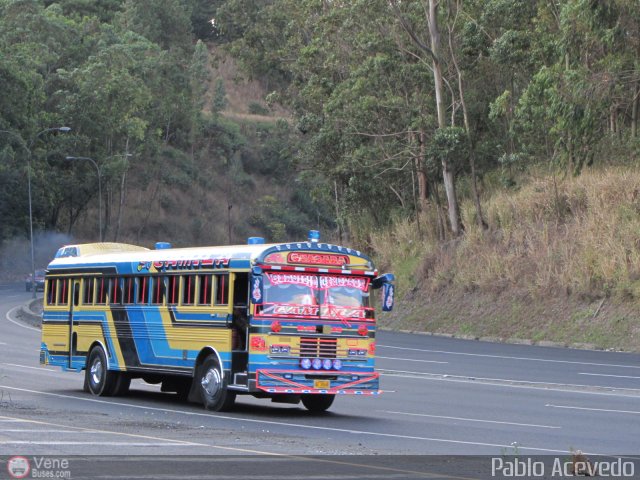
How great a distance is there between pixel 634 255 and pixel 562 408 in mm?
17731

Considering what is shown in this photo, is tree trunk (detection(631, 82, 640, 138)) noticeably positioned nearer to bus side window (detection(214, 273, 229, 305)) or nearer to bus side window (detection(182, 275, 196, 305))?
bus side window (detection(182, 275, 196, 305))

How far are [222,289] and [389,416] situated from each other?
3416mm

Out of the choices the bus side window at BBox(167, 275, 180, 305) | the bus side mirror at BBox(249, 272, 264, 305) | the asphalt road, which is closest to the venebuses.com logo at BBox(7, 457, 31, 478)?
the asphalt road

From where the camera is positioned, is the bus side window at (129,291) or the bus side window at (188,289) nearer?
the bus side window at (188,289)

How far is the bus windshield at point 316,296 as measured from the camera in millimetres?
18812

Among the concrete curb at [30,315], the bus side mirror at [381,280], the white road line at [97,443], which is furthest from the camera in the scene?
the concrete curb at [30,315]

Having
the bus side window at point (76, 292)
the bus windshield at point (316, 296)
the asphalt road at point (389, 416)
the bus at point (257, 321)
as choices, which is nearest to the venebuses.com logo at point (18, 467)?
the asphalt road at point (389, 416)

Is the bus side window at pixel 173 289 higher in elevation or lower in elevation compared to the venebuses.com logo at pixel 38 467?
higher

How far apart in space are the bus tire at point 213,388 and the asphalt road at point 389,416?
30cm

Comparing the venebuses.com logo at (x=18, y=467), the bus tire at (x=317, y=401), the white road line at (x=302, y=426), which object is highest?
the venebuses.com logo at (x=18, y=467)

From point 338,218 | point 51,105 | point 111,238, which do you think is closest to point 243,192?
point 111,238

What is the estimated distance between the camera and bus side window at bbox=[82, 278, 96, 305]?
76.3ft

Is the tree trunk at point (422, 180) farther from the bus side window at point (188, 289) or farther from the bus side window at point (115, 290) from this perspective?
the bus side window at point (188, 289)

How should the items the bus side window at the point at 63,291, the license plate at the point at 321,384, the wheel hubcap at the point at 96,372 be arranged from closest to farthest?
the license plate at the point at 321,384, the wheel hubcap at the point at 96,372, the bus side window at the point at 63,291
